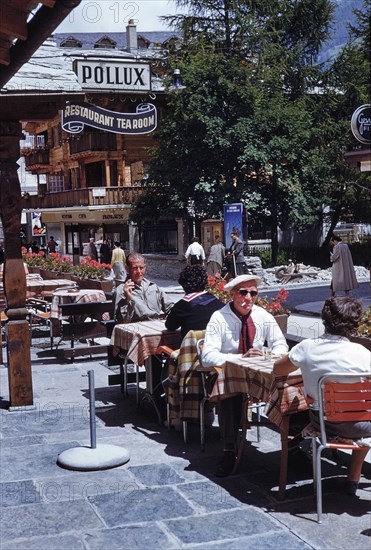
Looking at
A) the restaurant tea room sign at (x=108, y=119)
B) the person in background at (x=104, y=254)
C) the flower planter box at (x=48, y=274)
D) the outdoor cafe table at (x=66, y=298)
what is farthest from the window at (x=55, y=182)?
the restaurant tea room sign at (x=108, y=119)

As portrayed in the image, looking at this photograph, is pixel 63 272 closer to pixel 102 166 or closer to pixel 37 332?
pixel 37 332

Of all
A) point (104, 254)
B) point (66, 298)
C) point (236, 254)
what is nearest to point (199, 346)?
point (66, 298)

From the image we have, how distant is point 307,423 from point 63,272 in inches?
542

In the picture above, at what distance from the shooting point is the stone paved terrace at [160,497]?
4.93 meters

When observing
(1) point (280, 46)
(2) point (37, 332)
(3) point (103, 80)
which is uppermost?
(1) point (280, 46)

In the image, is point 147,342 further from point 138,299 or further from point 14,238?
point 14,238

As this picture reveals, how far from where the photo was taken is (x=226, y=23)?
34844 mm

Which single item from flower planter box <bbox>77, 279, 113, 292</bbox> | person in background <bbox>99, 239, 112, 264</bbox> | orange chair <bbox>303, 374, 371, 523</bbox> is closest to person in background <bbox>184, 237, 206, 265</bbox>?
flower planter box <bbox>77, 279, 113, 292</bbox>

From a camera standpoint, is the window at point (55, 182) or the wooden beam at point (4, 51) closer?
the wooden beam at point (4, 51)

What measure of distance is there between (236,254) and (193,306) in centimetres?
1792

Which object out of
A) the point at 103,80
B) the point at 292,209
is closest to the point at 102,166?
the point at 292,209

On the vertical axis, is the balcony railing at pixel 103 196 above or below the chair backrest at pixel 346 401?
above

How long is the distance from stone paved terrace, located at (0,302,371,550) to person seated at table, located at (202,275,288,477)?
1.10 ft

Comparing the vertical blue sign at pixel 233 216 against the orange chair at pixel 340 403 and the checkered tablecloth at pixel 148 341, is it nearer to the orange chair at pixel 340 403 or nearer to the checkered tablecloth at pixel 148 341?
the checkered tablecloth at pixel 148 341
